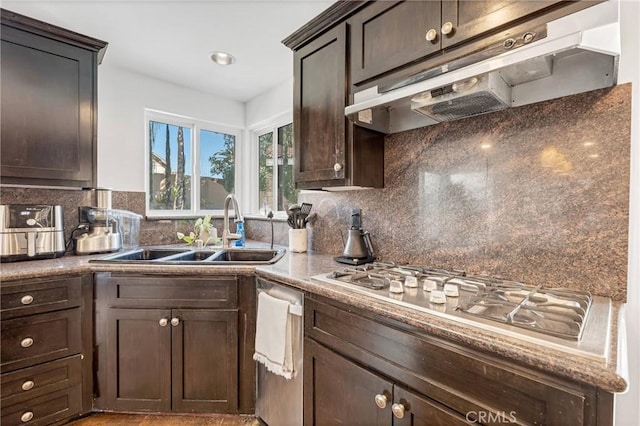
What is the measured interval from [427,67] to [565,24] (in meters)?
0.48

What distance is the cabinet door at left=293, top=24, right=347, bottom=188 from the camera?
1.66 metres

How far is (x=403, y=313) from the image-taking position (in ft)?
3.10

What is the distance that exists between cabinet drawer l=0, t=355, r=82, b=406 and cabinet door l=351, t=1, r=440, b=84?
2250 mm

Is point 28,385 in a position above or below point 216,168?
below

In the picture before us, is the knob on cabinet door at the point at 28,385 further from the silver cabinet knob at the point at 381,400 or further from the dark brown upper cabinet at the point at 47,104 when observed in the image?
the silver cabinet knob at the point at 381,400

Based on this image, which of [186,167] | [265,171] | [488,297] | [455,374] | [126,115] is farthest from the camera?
[265,171]

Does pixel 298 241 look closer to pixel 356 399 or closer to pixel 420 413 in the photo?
pixel 356 399

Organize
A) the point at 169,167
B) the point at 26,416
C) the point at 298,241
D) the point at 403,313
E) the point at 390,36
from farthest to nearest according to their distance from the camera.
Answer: the point at 169,167
the point at 298,241
the point at 26,416
the point at 390,36
the point at 403,313

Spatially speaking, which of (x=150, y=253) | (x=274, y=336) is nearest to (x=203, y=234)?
(x=150, y=253)

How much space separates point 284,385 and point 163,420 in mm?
880

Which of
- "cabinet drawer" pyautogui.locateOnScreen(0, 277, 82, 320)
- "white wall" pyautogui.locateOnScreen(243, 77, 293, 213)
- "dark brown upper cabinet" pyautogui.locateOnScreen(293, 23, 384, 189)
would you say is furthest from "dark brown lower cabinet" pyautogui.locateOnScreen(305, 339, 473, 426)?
"white wall" pyautogui.locateOnScreen(243, 77, 293, 213)

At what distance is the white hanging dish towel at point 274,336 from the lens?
1416mm

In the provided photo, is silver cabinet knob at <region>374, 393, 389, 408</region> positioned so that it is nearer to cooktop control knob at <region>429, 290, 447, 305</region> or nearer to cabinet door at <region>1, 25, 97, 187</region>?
cooktop control knob at <region>429, 290, 447, 305</region>

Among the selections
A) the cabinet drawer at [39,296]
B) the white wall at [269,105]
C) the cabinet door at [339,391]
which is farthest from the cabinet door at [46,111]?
the cabinet door at [339,391]
